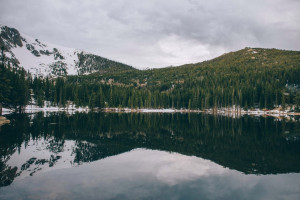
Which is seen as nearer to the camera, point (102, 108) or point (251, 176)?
point (251, 176)

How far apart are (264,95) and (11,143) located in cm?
13338

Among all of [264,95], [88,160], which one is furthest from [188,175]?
[264,95]

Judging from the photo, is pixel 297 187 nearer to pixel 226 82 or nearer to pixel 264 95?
pixel 264 95

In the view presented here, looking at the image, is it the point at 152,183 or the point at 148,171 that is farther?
the point at 148,171

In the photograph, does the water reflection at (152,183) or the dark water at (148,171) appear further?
the dark water at (148,171)

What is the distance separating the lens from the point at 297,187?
53.0 feet

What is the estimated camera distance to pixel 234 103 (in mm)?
139625

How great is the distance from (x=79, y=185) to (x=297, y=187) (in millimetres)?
16499

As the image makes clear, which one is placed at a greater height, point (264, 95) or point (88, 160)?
point (264, 95)

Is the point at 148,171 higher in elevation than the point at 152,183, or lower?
lower

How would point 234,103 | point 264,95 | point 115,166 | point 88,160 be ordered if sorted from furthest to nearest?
1. point 234,103
2. point 264,95
3. point 88,160
4. point 115,166

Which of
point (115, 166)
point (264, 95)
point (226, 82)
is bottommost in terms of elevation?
point (115, 166)

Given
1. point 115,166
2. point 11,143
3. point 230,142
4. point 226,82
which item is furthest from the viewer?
point 226,82

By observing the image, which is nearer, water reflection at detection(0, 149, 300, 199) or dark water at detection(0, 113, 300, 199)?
water reflection at detection(0, 149, 300, 199)
